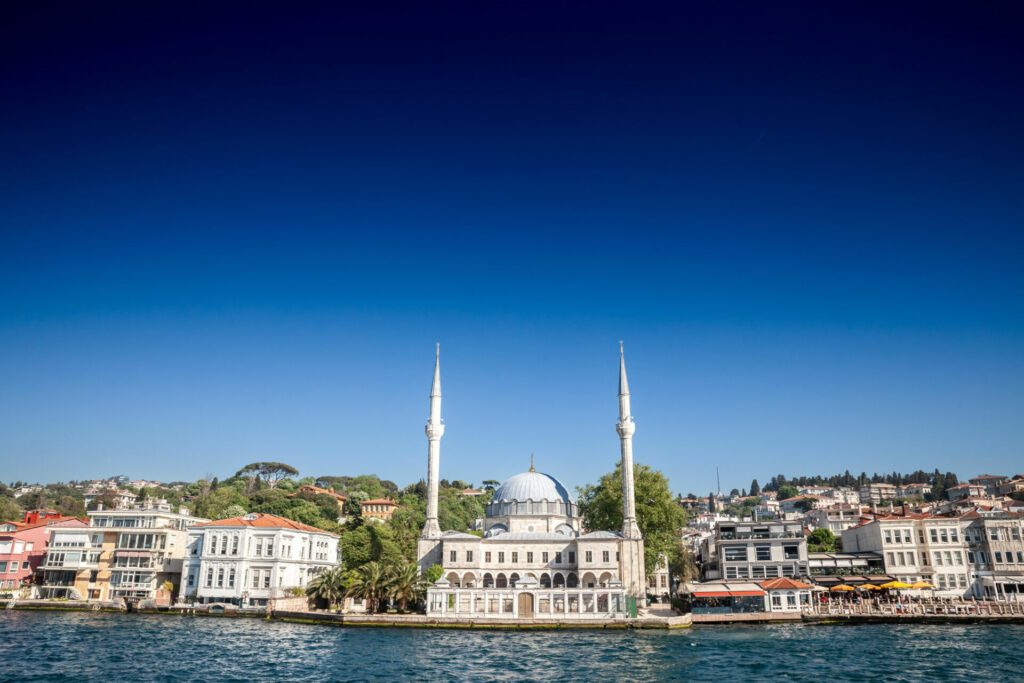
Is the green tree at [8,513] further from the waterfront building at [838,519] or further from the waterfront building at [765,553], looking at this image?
the waterfront building at [838,519]

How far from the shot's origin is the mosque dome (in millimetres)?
60781

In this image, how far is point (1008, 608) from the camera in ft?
148

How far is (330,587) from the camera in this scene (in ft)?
160

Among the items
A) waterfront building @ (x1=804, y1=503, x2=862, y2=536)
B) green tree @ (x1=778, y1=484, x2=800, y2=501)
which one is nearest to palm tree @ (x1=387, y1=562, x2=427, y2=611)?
waterfront building @ (x1=804, y1=503, x2=862, y2=536)

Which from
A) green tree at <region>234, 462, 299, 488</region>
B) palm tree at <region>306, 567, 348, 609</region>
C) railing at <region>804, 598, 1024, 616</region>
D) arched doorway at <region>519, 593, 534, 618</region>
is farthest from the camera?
green tree at <region>234, 462, 299, 488</region>

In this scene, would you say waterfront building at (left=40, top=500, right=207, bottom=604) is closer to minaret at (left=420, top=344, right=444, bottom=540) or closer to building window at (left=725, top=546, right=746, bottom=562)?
minaret at (left=420, top=344, right=444, bottom=540)

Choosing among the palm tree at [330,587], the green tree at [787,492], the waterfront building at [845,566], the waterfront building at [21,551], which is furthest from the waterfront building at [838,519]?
the green tree at [787,492]

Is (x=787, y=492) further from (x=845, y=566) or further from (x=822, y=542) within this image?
(x=845, y=566)

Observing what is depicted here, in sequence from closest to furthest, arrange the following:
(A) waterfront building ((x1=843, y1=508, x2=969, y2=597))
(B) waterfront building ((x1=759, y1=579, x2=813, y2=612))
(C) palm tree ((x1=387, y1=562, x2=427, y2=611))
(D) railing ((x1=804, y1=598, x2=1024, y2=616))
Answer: (D) railing ((x1=804, y1=598, x2=1024, y2=616)) → (C) palm tree ((x1=387, y1=562, x2=427, y2=611)) → (B) waterfront building ((x1=759, y1=579, x2=813, y2=612)) → (A) waterfront building ((x1=843, y1=508, x2=969, y2=597))

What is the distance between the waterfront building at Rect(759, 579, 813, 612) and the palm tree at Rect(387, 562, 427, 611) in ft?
71.9

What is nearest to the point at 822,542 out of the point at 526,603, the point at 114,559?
the point at 526,603

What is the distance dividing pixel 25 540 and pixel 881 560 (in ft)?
221

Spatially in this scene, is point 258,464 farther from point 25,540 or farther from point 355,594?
point 355,594

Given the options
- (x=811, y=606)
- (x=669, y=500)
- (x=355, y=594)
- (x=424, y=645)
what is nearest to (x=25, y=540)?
(x=355, y=594)
